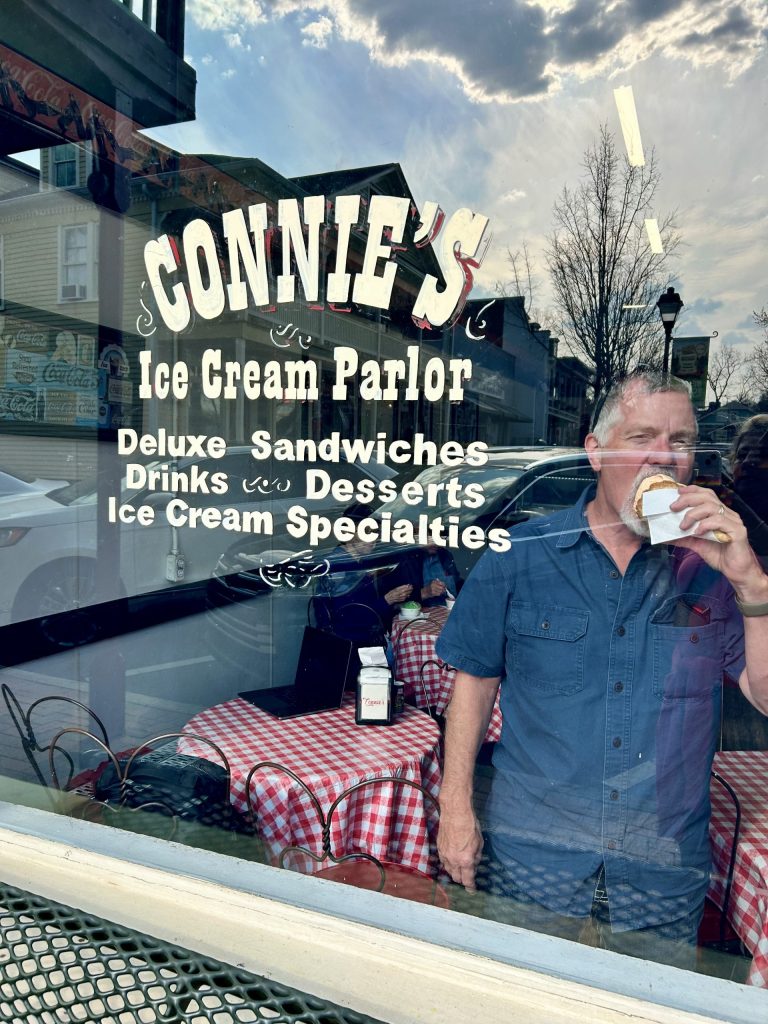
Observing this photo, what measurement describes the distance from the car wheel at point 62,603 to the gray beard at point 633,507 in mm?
2945

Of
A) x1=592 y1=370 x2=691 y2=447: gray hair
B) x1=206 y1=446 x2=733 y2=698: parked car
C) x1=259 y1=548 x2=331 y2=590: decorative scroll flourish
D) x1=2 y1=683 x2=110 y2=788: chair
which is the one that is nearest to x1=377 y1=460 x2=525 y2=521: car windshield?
x1=206 y1=446 x2=733 y2=698: parked car

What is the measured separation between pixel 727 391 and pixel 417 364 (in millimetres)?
843

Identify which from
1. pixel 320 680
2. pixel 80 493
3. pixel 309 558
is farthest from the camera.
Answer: pixel 80 493

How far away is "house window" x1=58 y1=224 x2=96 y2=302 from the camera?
3.29 meters

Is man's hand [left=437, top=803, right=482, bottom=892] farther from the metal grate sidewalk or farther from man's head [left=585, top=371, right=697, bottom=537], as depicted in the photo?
man's head [left=585, top=371, right=697, bottom=537]

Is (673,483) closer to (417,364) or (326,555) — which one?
(417,364)

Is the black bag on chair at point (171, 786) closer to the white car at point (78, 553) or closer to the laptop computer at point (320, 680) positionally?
the laptop computer at point (320, 680)

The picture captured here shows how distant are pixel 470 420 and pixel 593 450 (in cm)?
38

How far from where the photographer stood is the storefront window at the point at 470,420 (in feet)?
5.48

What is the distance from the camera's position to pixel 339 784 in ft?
7.17

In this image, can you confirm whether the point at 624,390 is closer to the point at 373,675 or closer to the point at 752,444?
the point at 752,444

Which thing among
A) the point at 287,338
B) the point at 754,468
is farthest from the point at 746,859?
the point at 287,338

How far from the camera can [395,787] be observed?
7.41 ft

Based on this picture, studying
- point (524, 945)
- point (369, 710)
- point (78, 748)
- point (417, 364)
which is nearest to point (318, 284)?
point (417, 364)
